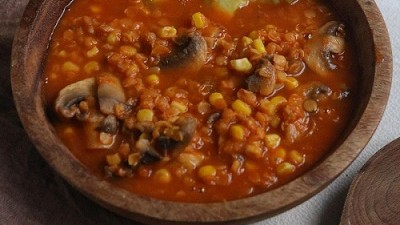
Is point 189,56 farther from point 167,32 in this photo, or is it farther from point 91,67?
point 91,67

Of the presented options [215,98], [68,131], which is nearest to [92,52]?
[68,131]

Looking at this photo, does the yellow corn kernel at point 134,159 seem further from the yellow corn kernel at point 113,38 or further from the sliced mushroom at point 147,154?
the yellow corn kernel at point 113,38

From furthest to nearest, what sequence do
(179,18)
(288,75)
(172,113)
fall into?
1. (179,18)
2. (288,75)
3. (172,113)

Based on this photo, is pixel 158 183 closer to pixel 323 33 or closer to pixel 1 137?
pixel 1 137

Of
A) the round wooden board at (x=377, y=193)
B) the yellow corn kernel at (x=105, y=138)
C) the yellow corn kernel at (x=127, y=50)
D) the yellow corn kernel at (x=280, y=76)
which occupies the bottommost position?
the round wooden board at (x=377, y=193)

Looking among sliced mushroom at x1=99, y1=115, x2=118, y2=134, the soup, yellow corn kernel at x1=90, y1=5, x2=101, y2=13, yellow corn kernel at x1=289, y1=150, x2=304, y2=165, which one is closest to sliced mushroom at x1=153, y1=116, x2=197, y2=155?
the soup

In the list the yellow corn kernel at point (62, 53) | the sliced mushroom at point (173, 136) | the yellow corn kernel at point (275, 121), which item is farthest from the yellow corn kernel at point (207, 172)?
the yellow corn kernel at point (62, 53)

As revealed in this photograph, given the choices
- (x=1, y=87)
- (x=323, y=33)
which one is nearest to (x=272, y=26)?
(x=323, y=33)
